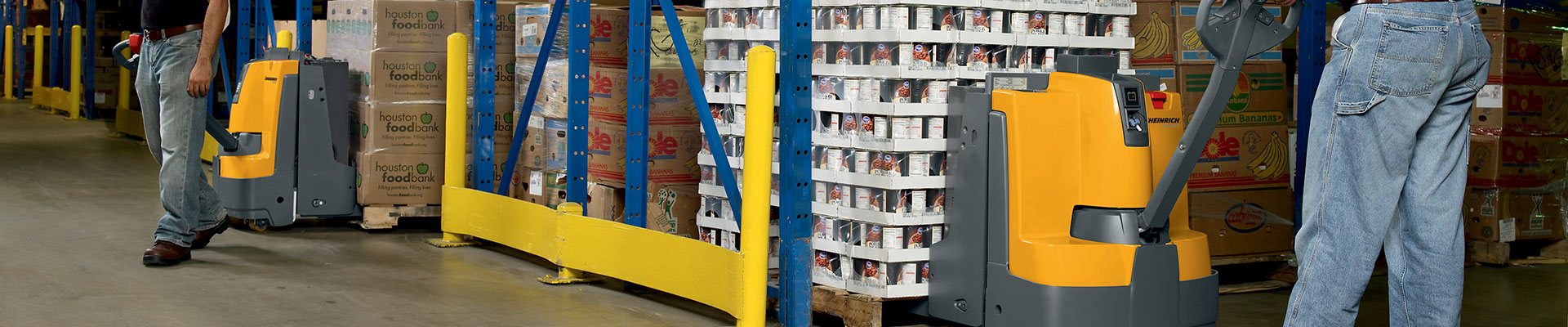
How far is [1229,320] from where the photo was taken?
19.0 feet

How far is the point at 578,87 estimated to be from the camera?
631 centimetres

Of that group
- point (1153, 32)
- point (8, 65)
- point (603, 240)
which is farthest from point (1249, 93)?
point (8, 65)

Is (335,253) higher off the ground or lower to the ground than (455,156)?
lower

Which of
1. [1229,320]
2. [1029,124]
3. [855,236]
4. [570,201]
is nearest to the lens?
[1029,124]

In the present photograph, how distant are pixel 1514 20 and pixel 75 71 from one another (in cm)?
1535

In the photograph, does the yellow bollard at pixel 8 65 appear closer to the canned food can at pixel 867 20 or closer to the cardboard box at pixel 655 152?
the cardboard box at pixel 655 152

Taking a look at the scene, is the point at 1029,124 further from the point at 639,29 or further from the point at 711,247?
the point at 639,29

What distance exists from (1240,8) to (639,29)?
7.98 ft

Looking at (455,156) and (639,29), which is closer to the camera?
(639,29)

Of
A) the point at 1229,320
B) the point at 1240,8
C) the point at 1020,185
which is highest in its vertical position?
the point at 1240,8

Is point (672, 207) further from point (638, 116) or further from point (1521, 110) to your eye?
point (1521, 110)

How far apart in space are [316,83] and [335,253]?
1.13m

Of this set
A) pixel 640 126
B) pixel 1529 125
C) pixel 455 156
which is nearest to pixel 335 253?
pixel 455 156

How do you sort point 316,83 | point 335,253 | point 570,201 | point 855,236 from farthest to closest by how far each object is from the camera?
point 316,83 < point 335,253 < point 570,201 < point 855,236
